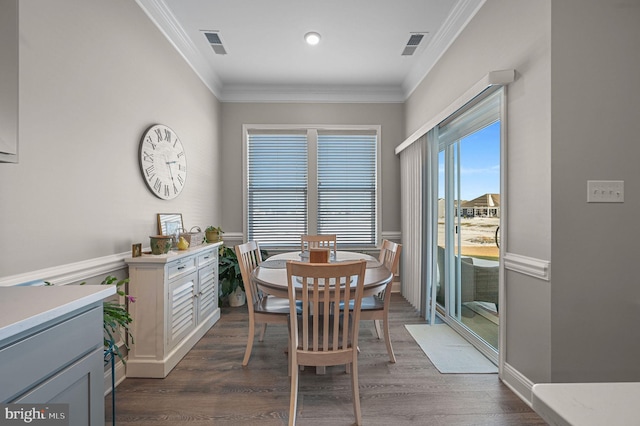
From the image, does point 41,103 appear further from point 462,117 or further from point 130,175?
point 462,117

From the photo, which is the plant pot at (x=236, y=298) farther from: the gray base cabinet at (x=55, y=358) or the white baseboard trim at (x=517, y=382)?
the white baseboard trim at (x=517, y=382)

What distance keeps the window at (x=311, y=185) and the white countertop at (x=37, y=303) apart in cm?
342

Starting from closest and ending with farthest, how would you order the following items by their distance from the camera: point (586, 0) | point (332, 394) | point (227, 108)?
point (586, 0), point (332, 394), point (227, 108)

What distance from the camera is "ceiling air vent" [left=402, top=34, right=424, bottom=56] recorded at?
3.26m

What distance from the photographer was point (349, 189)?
15.3 feet

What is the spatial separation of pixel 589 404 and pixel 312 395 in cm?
189

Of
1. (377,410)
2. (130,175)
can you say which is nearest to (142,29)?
(130,175)

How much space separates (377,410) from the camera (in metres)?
1.94

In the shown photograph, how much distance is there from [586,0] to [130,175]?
3193 mm

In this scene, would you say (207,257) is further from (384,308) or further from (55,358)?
(55,358)

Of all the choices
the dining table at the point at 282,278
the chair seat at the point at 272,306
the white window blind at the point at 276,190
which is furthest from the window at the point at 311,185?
the chair seat at the point at 272,306

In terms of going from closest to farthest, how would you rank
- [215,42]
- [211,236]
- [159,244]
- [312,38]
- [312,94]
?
1. [159,244]
2. [312,38]
3. [215,42]
4. [211,236]
5. [312,94]

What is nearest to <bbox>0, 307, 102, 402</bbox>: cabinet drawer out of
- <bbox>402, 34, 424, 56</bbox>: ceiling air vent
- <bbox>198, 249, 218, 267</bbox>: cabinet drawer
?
<bbox>198, 249, 218, 267</bbox>: cabinet drawer

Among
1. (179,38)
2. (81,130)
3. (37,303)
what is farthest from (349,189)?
(37,303)
